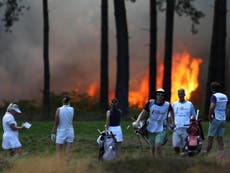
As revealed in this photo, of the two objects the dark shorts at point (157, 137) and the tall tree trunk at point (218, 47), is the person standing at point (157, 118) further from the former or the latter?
the tall tree trunk at point (218, 47)

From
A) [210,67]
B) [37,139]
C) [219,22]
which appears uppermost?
[219,22]

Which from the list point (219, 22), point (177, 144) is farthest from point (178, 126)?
point (219, 22)

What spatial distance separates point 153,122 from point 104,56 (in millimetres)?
24206

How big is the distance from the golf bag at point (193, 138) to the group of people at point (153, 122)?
0.18m

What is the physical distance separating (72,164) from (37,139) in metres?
10.5

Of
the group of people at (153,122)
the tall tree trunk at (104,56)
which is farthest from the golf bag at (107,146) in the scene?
the tall tree trunk at (104,56)

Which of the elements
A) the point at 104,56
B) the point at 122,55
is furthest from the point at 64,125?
the point at 104,56

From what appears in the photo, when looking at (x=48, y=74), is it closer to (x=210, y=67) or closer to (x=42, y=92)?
(x=42, y=92)

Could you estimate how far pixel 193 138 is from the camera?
17922mm

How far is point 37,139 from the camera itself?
24953 mm

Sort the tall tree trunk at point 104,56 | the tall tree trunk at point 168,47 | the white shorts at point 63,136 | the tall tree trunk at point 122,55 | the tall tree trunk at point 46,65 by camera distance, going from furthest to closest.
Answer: the tall tree trunk at point 104,56 → the tall tree trunk at point 46,65 → the tall tree trunk at point 168,47 → the tall tree trunk at point 122,55 → the white shorts at point 63,136

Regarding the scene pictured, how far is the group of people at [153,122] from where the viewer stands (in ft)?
56.0

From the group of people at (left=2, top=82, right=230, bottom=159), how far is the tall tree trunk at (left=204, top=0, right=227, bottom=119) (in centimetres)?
1791

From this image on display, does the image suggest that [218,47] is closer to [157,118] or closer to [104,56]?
[104,56]
